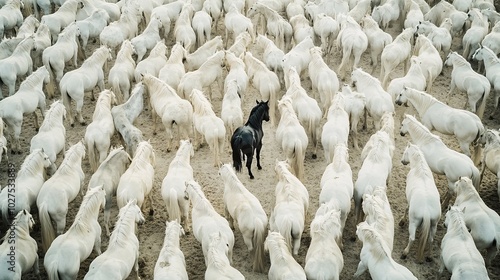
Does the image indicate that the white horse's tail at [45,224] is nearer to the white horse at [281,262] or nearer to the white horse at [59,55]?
the white horse at [281,262]

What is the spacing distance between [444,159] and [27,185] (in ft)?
23.1

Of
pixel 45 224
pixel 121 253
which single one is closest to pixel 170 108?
pixel 45 224

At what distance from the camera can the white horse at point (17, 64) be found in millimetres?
12061

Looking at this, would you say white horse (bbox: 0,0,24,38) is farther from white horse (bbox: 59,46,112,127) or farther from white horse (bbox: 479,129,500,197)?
white horse (bbox: 479,129,500,197)

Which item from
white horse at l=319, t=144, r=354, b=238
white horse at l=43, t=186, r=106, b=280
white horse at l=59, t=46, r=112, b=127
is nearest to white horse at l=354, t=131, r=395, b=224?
white horse at l=319, t=144, r=354, b=238

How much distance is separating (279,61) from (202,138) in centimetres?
302

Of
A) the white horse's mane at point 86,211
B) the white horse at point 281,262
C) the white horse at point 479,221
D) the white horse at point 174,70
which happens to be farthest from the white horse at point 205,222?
the white horse at point 174,70

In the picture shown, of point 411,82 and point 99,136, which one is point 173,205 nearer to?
point 99,136

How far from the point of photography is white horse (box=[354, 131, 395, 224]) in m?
8.41

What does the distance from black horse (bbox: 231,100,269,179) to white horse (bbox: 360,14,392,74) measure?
434cm

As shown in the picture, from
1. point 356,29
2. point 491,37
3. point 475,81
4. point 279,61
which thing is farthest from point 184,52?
point 491,37

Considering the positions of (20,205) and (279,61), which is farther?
(279,61)

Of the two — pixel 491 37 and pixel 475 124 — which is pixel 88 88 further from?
pixel 491 37

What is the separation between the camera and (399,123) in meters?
12.1
